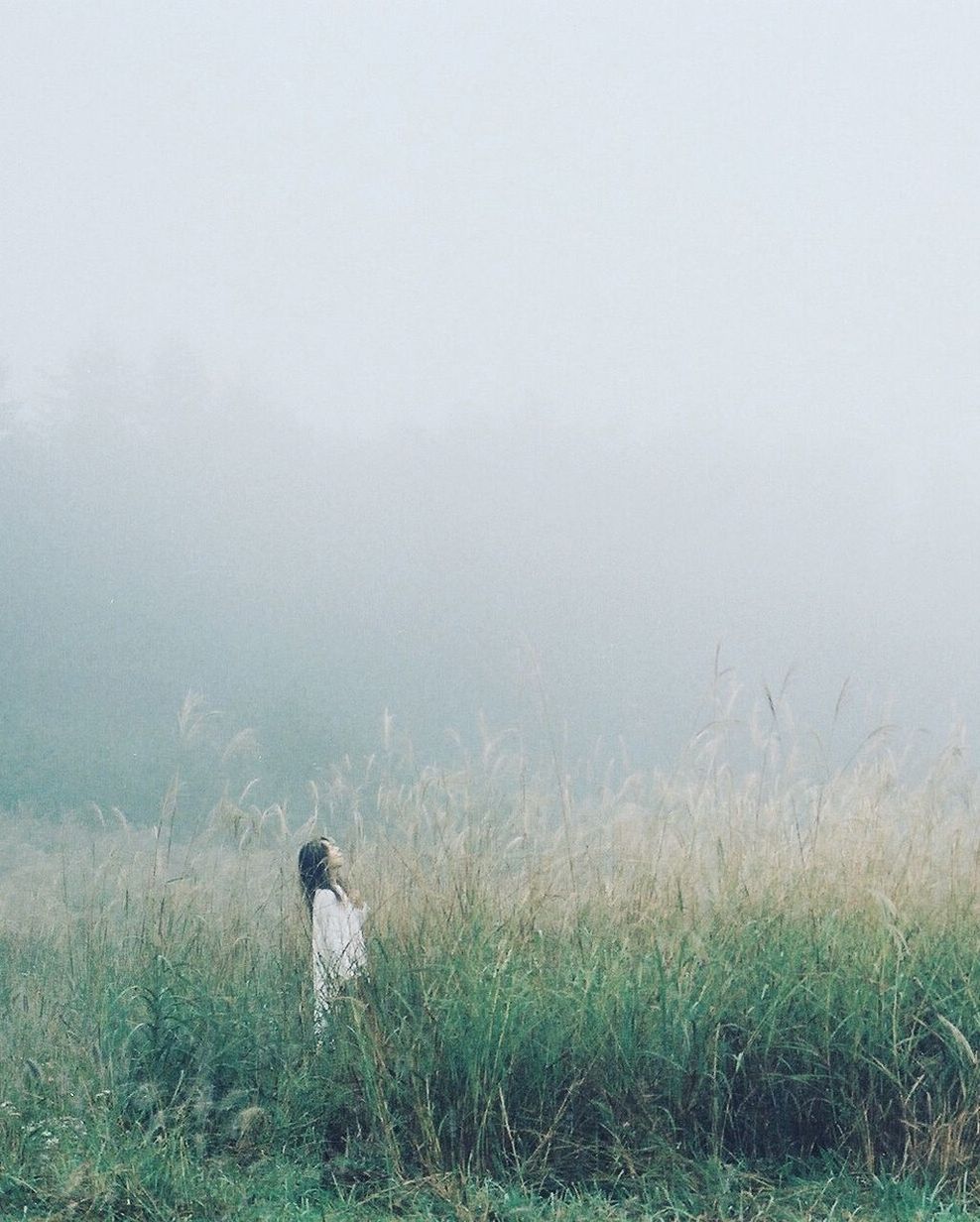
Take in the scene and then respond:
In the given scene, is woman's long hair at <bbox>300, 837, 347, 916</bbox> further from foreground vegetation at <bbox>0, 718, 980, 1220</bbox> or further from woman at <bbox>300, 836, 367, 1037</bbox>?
foreground vegetation at <bbox>0, 718, 980, 1220</bbox>

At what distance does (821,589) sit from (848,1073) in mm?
31233

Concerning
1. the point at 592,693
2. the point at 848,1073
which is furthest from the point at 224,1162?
the point at 592,693

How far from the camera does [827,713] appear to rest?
25188mm

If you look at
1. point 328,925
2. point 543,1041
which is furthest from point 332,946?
point 543,1041

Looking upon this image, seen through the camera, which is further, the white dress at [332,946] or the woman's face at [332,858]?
the woman's face at [332,858]

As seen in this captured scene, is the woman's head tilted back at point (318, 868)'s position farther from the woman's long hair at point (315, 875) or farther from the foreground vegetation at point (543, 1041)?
the foreground vegetation at point (543, 1041)

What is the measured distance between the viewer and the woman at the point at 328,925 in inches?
144

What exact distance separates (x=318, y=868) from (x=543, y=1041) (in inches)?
42.1

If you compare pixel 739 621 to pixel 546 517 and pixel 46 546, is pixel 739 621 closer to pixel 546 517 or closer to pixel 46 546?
pixel 546 517

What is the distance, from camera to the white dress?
12.0 ft

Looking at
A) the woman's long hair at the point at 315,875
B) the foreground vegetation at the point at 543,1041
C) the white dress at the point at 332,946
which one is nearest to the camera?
the foreground vegetation at the point at 543,1041

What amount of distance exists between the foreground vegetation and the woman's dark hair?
99 millimetres

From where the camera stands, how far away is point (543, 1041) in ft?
11.2

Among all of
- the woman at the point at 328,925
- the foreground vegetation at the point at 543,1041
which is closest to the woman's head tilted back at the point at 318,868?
the woman at the point at 328,925
